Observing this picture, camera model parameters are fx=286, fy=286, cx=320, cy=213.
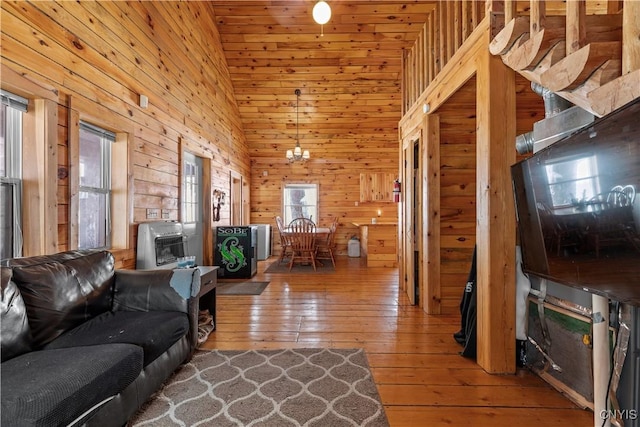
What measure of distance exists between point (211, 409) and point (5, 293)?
111cm

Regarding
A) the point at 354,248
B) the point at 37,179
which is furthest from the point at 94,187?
the point at 354,248

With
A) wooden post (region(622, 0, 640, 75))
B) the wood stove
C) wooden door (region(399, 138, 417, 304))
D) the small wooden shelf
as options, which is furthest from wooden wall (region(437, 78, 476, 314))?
the wood stove

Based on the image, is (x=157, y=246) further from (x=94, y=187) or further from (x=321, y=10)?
(x=321, y=10)

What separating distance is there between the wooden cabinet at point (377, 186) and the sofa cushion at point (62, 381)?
5841 mm

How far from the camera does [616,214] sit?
0.89 m

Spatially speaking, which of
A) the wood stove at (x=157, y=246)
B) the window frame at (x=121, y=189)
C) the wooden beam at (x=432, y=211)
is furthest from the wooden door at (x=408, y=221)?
the window frame at (x=121, y=189)

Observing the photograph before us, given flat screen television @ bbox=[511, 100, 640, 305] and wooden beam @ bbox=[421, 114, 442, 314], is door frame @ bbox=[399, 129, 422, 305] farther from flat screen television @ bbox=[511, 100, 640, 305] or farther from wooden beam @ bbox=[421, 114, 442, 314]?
flat screen television @ bbox=[511, 100, 640, 305]

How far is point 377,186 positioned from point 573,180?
5.72 metres

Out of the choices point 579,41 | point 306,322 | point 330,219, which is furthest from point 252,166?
point 579,41

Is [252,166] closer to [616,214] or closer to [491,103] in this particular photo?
[491,103]

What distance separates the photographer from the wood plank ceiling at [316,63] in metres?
4.20

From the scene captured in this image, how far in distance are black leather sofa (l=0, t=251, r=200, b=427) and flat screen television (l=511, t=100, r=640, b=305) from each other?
6.27 feet

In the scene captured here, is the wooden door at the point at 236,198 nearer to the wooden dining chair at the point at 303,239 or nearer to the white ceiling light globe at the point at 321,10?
the wooden dining chair at the point at 303,239

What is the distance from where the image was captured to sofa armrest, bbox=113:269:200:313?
6.35 feet
